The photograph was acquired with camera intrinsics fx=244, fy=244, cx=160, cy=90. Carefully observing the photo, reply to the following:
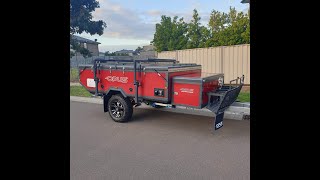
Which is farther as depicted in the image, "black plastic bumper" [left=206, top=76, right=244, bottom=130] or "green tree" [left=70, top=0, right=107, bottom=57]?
"green tree" [left=70, top=0, right=107, bottom=57]

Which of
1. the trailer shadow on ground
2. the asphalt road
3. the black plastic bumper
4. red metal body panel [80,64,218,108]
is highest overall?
red metal body panel [80,64,218,108]

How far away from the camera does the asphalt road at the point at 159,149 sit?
3.73m

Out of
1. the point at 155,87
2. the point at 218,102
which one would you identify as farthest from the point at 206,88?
the point at 155,87

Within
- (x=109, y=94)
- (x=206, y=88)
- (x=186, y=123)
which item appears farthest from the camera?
(x=109, y=94)

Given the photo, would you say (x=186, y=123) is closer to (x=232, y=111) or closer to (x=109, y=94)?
(x=232, y=111)

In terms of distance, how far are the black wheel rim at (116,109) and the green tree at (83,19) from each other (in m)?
10.7

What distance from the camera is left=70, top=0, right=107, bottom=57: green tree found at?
1608 cm

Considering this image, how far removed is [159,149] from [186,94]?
1.52 m

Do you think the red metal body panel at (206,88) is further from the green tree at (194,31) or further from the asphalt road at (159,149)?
the green tree at (194,31)

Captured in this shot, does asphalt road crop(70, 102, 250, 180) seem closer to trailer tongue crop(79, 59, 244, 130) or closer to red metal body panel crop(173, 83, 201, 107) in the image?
trailer tongue crop(79, 59, 244, 130)

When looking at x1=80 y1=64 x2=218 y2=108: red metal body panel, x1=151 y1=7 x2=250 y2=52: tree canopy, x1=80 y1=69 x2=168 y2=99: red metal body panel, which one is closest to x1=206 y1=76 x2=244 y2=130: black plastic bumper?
x1=80 y1=64 x2=218 y2=108: red metal body panel

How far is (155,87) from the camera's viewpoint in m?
6.05
